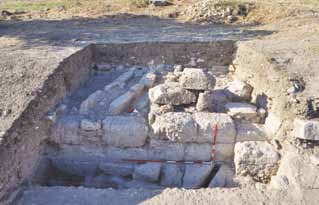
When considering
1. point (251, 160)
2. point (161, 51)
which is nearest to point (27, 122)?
point (251, 160)

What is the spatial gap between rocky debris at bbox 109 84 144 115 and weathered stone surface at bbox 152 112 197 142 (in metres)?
0.75

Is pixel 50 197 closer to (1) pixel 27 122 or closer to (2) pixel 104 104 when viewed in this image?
(1) pixel 27 122

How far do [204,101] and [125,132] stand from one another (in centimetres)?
132

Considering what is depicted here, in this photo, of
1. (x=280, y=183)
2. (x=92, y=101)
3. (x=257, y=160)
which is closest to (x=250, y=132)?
(x=257, y=160)

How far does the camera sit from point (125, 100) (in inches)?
231

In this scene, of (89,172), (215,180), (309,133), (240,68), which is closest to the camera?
(309,133)

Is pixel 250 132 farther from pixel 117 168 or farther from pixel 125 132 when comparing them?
pixel 117 168

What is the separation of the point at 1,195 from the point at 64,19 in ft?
24.7

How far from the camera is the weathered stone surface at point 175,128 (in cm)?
515

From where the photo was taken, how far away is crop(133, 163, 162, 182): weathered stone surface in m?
5.05

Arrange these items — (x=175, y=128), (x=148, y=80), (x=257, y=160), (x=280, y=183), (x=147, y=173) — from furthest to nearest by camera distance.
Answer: (x=148, y=80) < (x=175, y=128) < (x=147, y=173) < (x=257, y=160) < (x=280, y=183)

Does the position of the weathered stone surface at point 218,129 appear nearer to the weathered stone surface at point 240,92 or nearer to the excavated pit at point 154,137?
the excavated pit at point 154,137

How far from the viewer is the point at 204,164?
5.33 metres

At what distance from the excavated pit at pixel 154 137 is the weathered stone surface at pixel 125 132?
0.05 feet
